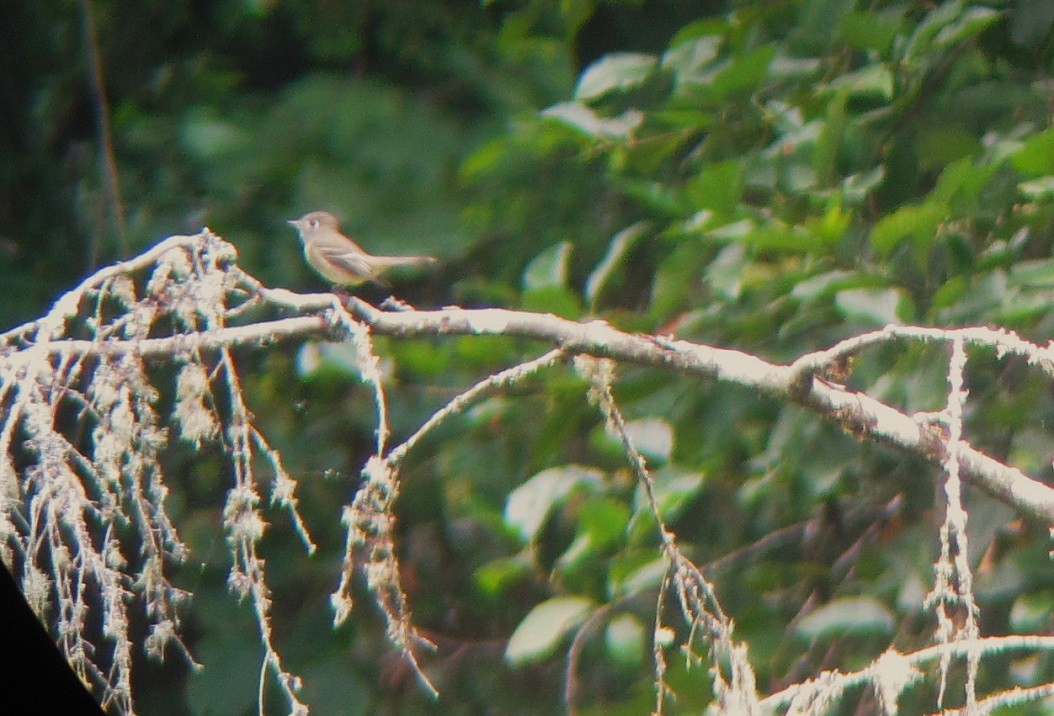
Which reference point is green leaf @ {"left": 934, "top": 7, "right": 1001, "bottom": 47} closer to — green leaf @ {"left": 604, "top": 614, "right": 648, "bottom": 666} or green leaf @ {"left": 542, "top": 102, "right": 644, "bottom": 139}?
green leaf @ {"left": 542, "top": 102, "right": 644, "bottom": 139}

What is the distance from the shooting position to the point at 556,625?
220 cm

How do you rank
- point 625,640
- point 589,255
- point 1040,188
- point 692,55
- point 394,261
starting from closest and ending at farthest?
point 1040,188 < point 625,640 < point 692,55 < point 394,261 < point 589,255

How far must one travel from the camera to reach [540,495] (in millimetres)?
2139

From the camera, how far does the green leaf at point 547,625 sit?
2.19 metres

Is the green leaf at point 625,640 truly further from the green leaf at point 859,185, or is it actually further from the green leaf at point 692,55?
the green leaf at point 692,55

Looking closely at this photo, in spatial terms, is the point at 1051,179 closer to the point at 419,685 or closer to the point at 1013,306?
the point at 1013,306

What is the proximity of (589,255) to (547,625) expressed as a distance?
106 centimetres

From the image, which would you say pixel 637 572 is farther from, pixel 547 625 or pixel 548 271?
pixel 548 271

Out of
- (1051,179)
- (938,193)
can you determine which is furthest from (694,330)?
(1051,179)

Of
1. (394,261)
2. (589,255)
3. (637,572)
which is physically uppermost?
(394,261)

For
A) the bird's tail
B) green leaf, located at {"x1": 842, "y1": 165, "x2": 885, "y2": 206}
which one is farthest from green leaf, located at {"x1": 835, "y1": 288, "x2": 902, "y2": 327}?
the bird's tail

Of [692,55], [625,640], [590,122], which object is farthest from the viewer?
[692,55]

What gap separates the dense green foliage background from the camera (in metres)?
2.13

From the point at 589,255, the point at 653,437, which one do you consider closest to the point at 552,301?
the point at 653,437
